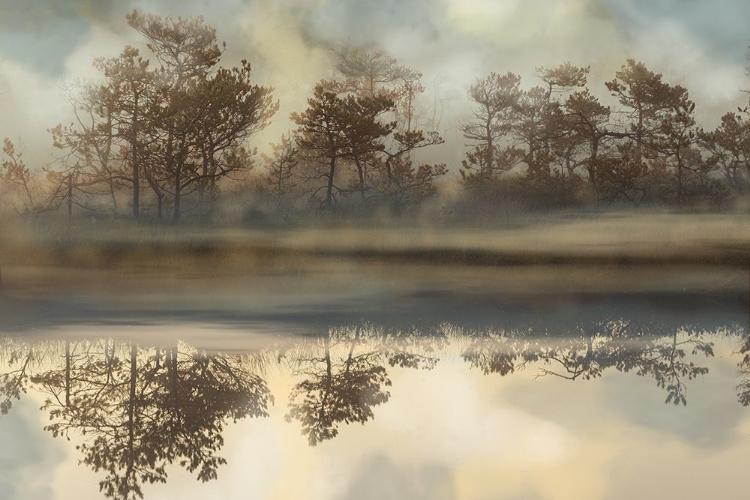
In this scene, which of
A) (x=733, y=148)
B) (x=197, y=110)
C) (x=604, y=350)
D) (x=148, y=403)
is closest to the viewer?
(x=148, y=403)

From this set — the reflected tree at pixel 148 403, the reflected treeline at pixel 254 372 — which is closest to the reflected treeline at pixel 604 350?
the reflected treeline at pixel 254 372

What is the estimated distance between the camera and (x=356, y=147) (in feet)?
80.7

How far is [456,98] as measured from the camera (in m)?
27.7

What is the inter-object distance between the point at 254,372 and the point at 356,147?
18.1 m

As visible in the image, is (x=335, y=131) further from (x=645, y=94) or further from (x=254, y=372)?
(x=254, y=372)

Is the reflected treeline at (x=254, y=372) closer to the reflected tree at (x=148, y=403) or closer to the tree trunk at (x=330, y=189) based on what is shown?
the reflected tree at (x=148, y=403)

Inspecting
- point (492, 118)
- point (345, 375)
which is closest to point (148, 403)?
point (345, 375)

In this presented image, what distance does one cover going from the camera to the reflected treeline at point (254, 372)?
5.23m

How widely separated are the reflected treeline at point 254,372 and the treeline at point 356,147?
1448 cm

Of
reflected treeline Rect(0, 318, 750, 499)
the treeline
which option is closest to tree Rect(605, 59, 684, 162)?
the treeline

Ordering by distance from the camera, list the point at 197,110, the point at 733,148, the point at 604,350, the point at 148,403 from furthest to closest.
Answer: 1. the point at 733,148
2. the point at 197,110
3. the point at 604,350
4. the point at 148,403

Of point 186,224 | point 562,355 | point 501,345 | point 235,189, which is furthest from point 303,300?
point 235,189

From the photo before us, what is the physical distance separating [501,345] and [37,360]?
12.0ft

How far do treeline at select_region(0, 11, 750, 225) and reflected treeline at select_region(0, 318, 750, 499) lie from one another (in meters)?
14.5
